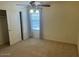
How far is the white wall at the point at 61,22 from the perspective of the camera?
4.90 ft

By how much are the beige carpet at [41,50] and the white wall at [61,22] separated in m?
0.09

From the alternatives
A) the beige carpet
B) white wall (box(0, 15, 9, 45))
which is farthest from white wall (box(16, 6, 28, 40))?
white wall (box(0, 15, 9, 45))

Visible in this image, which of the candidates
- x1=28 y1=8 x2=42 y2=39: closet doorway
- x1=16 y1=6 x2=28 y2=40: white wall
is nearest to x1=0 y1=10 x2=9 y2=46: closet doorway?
x1=16 y1=6 x2=28 y2=40: white wall

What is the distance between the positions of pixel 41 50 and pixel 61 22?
0.49m

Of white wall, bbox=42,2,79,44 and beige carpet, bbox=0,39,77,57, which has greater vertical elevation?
white wall, bbox=42,2,79,44

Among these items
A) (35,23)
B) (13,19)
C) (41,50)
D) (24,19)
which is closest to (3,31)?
(13,19)

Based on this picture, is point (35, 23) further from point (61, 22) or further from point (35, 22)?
point (61, 22)

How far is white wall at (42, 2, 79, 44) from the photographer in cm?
149

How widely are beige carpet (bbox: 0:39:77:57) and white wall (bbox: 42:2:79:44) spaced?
0.09 m

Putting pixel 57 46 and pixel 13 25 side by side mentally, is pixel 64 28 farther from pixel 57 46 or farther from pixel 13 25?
pixel 13 25

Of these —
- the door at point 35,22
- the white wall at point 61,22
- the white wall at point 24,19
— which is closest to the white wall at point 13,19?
the white wall at point 24,19

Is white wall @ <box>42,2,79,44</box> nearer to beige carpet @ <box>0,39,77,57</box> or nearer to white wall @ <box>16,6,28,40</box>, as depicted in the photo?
beige carpet @ <box>0,39,77,57</box>

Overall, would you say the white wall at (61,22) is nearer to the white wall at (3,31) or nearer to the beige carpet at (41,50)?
the beige carpet at (41,50)

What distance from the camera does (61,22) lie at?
5.14 feet
